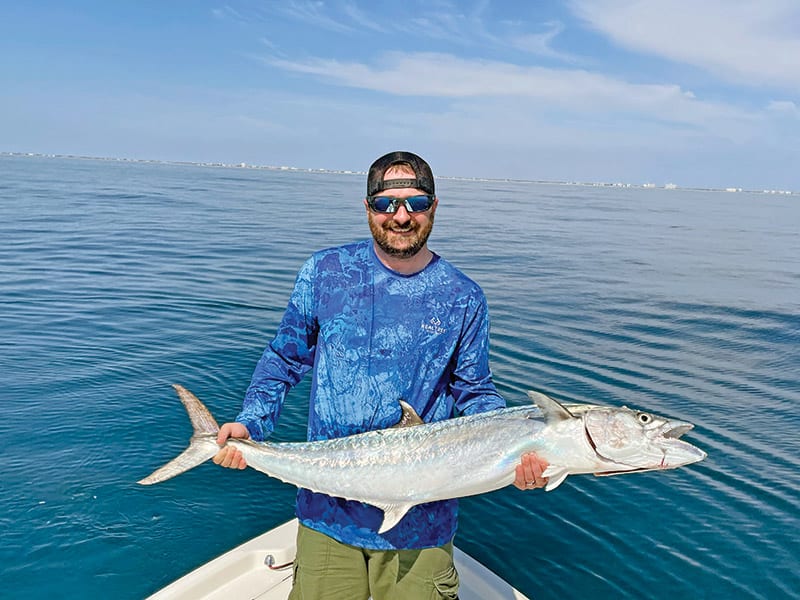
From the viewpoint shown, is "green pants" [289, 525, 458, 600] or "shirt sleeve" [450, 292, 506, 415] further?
"shirt sleeve" [450, 292, 506, 415]

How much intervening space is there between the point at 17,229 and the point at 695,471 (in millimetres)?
→ 29215

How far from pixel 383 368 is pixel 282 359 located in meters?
0.74

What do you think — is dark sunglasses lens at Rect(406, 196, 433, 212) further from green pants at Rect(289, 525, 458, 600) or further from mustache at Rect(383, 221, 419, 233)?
green pants at Rect(289, 525, 458, 600)

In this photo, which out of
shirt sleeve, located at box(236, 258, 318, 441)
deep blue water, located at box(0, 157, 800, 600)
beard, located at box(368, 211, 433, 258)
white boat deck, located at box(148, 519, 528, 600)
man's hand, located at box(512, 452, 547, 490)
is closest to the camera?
man's hand, located at box(512, 452, 547, 490)

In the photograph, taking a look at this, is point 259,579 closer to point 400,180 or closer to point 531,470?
point 531,470

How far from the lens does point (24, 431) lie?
8.49m

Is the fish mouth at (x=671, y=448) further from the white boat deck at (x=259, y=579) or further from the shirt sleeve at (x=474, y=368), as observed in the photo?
the white boat deck at (x=259, y=579)

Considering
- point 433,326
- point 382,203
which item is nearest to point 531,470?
point 433,326

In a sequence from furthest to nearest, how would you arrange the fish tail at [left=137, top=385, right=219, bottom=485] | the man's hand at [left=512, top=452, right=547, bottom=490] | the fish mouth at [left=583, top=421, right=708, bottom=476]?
the fish tail at [left=137, top=385, right=219, bottom=485] → the man's hand at [left=512, top=452, right=547, bottom=490] → the fish mouth at [left=583, top=421, right=708, bottom=476]

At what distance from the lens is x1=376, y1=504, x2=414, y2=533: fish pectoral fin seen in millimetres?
3516

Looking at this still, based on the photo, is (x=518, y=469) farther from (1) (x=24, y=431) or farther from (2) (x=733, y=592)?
(1) (x=24, y=431)

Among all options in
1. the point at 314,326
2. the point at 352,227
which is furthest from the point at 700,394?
Answer: the point at 352,227

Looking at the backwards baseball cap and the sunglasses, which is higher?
the backwards baseball cap

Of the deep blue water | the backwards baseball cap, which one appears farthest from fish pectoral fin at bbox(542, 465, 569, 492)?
the deep blue water
